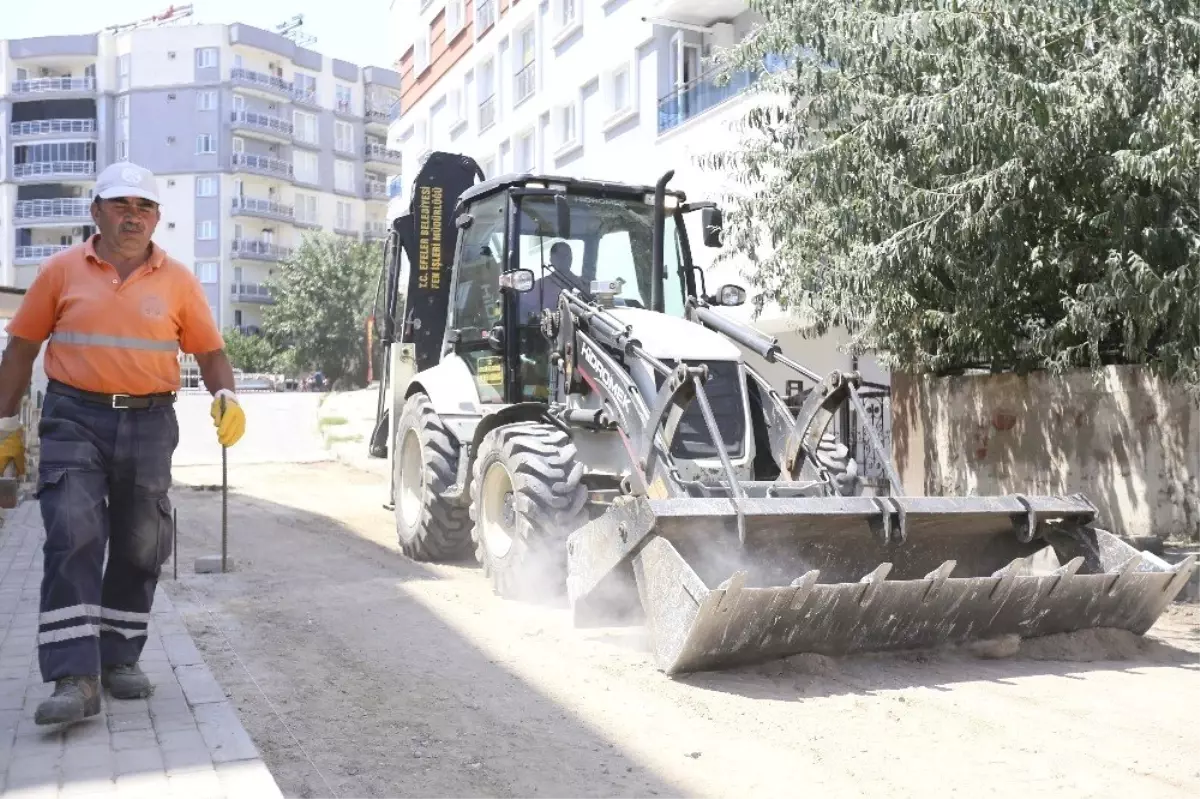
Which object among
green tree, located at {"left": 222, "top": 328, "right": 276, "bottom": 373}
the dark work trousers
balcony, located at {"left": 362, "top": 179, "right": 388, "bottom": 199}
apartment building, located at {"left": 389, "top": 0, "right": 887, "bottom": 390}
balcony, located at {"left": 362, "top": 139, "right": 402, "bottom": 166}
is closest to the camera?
the dark work trousers

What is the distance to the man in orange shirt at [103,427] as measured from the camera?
4.59 meters

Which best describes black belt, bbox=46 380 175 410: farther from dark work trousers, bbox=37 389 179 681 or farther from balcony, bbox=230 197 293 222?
balcony, bbox=230 197 293 222

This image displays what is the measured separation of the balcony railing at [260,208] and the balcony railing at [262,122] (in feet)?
14.0

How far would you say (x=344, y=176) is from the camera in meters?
81.8

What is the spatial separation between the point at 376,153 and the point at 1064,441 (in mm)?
76873

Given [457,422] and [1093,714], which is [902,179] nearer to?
[457,422]

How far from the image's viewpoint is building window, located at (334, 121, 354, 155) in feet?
266

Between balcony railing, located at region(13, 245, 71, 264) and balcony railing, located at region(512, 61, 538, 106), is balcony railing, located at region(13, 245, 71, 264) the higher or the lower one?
the higher one

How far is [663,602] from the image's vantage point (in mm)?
5840

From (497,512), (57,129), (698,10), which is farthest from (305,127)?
(497,512)

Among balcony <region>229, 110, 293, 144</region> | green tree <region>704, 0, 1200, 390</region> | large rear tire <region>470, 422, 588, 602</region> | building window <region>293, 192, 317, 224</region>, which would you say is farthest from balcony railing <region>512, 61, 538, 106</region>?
building window <region>293, 192, 317, 224</region>

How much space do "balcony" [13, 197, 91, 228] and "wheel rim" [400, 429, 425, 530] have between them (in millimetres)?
70466

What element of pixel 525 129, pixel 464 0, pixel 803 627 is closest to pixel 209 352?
pixel 803 627

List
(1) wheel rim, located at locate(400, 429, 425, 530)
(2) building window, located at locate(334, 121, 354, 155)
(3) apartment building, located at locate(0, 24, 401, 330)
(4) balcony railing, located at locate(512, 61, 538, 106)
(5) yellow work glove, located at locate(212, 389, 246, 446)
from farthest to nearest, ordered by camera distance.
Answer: (2) building window, located at locate(334, 121, 354, 155) → (3) apartment building, located at locate(0, 24, 401, 330) → (4) balcony railing, located at locate(512, 61, 538, 106) → (1) wheel rim, located at locate(400, 429, 425, 530) → (5) yellow work glove, located at locate(212, 389, 246, 446)
